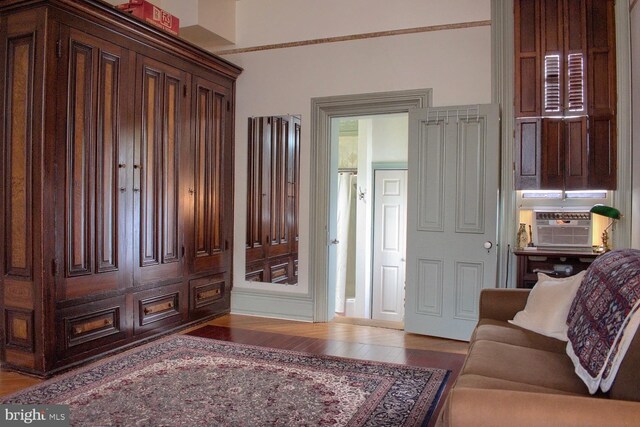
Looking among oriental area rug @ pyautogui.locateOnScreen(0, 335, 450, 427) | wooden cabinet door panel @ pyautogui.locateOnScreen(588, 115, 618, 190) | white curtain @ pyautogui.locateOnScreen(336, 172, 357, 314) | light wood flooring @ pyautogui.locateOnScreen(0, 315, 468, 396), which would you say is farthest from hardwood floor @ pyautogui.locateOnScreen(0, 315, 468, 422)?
white curtain @ pyautogui.locateOnScreen(336, 172, 357, 314)

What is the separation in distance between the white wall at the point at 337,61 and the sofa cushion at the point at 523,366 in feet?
9.03

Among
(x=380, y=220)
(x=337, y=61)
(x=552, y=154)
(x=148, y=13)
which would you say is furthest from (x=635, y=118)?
(x=380, y=220)

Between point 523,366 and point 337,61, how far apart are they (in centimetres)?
374

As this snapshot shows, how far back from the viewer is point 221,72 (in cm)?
527

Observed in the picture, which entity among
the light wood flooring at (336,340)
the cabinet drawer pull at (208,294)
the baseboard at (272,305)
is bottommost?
the light wood flooring at (336,340)

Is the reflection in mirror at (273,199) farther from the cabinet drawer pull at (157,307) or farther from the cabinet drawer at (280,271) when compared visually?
the cabinet drawer pull at (157,307)

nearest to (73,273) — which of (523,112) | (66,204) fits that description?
(66,204)

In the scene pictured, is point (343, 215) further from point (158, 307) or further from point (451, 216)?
point (158, 307)

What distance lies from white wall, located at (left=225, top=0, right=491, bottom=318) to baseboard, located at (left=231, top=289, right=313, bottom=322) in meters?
0.03

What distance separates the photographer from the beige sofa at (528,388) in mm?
1520

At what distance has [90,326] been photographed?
12.2ft

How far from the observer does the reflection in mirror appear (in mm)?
5328

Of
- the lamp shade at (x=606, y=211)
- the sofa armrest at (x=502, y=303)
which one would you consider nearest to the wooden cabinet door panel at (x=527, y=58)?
the lamp shade at (x=606, y=211)

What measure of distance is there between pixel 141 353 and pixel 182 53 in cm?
268
